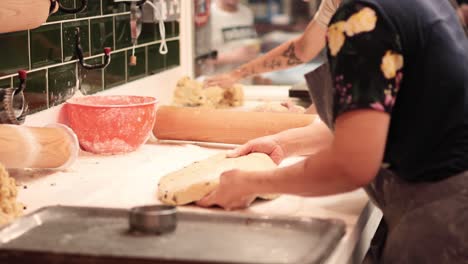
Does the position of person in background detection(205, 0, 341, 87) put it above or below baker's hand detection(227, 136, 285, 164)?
above

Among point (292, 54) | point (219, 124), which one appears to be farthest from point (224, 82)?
point (219, 124)

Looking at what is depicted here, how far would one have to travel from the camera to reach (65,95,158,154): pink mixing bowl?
6.16 ft

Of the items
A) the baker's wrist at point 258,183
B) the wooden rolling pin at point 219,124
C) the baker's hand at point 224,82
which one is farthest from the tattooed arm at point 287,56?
the baker's wrist at point 258,183

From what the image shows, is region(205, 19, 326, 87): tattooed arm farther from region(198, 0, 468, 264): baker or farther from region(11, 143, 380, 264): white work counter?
region(198, 0, 468, 264): baker

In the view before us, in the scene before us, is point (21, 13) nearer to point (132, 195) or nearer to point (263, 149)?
point (132, 195)

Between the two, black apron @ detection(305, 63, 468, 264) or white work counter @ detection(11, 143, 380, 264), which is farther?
white work counter @ detection(11, 143, 380, 264)

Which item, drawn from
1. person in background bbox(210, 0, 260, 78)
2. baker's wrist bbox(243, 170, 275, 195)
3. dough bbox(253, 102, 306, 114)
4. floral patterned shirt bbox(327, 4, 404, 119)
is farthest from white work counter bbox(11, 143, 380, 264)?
person in background bbox(210, 0, 260, 78)

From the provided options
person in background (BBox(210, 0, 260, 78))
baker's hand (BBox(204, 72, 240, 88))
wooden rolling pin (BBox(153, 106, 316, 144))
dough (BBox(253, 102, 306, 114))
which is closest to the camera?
wooden rolling pin (BBox(153, 106, 316, 144))

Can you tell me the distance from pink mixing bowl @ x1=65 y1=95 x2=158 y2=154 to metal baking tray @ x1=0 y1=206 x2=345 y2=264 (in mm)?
556

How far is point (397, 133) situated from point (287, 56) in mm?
1297

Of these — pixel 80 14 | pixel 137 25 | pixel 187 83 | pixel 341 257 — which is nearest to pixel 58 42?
pixel 80 14

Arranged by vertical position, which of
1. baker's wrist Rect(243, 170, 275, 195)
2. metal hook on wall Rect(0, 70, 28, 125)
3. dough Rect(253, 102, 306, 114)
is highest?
metal hook on wall Rect(0, 70, 28, 125)

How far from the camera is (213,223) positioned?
1288 millimetres

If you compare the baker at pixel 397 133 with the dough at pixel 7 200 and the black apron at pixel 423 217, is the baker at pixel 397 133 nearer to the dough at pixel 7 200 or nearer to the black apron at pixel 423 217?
the black apron at pixel 423 217
